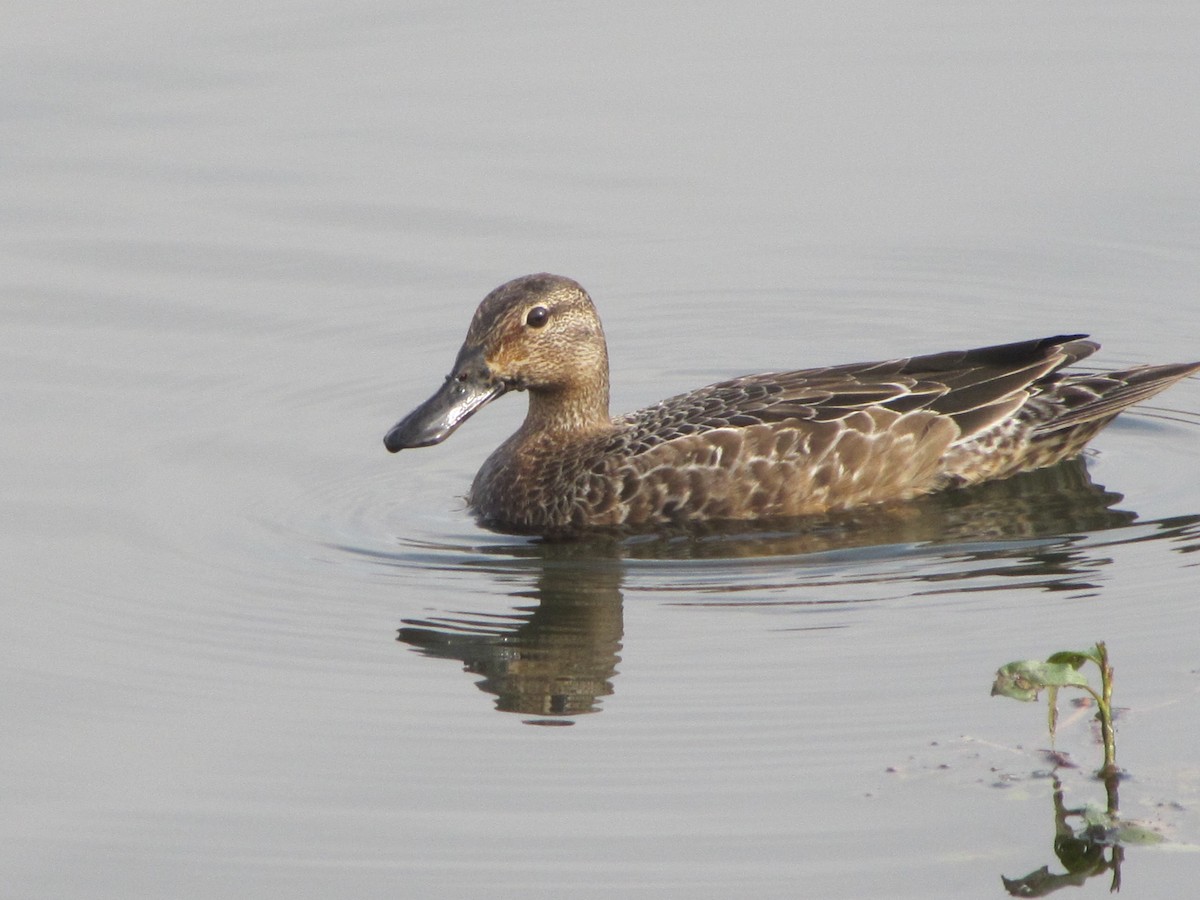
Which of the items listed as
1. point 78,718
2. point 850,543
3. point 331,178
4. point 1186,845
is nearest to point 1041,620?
point 850,543

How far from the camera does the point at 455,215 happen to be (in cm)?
1519

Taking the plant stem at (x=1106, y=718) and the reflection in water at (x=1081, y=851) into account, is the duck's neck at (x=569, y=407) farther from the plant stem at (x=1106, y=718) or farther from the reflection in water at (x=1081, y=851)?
the reflection in water at (x=1081, y=851)

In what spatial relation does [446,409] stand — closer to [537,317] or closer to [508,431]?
[537,317]

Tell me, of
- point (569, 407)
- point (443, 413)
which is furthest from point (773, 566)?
point (443, 413)

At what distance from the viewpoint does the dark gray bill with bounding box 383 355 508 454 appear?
37.1 ft

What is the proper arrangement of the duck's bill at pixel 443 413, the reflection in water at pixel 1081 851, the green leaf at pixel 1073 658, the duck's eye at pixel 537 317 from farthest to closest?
the duck's eye at pixel 537 317, the duck's bill at pixel 443 413, the green leaf at pixel 1073 658, the reflection in water at pixel 1081 851

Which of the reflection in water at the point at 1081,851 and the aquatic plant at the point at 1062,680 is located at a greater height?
the aquatic plant at the point at 1062,680

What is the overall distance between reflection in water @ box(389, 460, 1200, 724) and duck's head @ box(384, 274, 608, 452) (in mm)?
793

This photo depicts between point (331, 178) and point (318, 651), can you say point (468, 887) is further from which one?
point (331, 178)

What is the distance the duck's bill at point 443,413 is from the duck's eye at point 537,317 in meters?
0.36

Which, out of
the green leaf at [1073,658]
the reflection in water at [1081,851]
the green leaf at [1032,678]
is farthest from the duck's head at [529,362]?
the reflection in water at [1081,851]

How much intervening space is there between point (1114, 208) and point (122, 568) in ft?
24.5

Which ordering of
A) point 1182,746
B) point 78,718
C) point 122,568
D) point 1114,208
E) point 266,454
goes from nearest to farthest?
point 1182,746 → point 78,718 → point 122,568 → point 266,454 → point 1114,208

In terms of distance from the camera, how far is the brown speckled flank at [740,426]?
1138 cm
